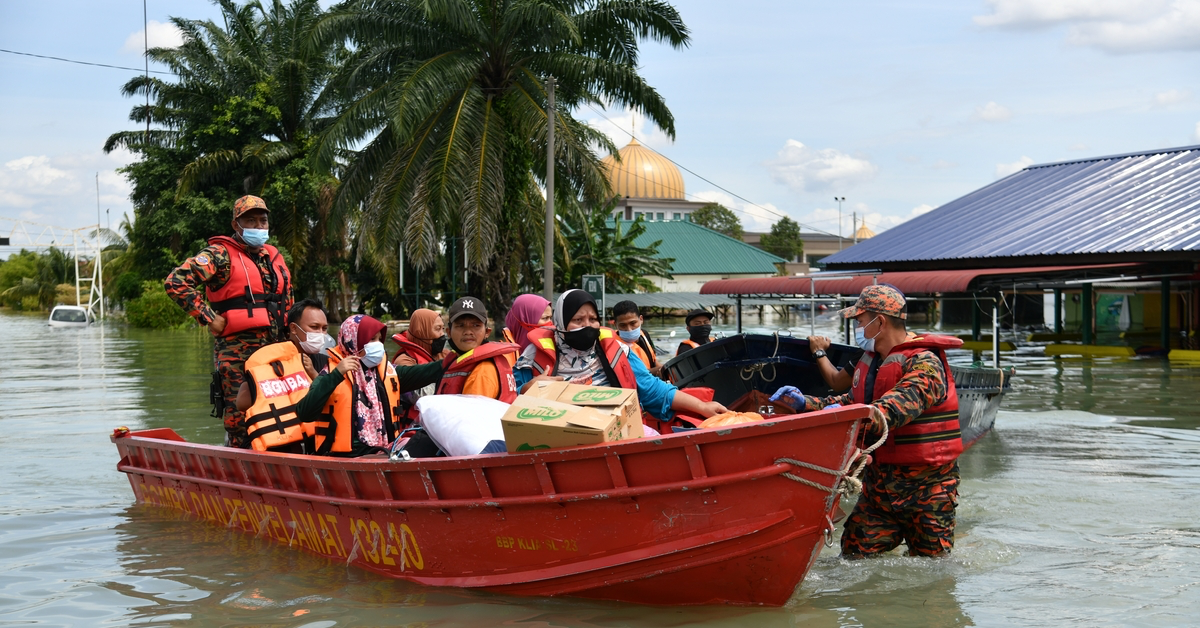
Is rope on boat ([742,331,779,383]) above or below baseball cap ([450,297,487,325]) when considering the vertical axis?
below

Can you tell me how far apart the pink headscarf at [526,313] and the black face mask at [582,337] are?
740 mm

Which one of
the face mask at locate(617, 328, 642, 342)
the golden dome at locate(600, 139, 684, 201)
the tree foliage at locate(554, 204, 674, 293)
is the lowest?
the face mask at locate(617, 328, 642, 342)

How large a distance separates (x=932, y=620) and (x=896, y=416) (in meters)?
1.30

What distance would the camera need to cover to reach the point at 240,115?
35094mm

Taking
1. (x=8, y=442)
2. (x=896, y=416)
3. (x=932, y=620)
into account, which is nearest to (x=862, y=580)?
(x=932, y=620)

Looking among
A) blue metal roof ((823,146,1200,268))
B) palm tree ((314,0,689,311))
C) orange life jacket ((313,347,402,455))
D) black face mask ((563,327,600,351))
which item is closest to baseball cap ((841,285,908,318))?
black face mask ((563,327,600,351))

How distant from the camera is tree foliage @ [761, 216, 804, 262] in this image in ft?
244

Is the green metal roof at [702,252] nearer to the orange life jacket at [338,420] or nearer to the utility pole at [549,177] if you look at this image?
the utility pole at [549,177]

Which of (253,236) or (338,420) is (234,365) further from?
(338,420)

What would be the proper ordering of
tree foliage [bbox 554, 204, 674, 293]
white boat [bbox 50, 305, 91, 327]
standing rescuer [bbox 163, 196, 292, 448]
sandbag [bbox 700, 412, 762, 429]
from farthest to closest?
1. white boat [bbox 50, 305, 91, 327]
2. tree foliage [bbox 554, 204, 674, 293]
3. standing rescuer [bbox 163, 196, 292, 448]
4. sandbag [bbox 700, 412, 762, 429]

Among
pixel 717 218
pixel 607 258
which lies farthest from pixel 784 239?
pixel 607 258

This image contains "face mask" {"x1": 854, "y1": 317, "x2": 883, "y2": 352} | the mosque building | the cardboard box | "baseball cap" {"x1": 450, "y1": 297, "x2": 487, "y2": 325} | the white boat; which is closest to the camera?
the cardboard box

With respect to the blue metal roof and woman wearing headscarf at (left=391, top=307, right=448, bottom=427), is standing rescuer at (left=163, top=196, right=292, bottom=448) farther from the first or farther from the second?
the blue metal roof

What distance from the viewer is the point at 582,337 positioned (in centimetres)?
605
